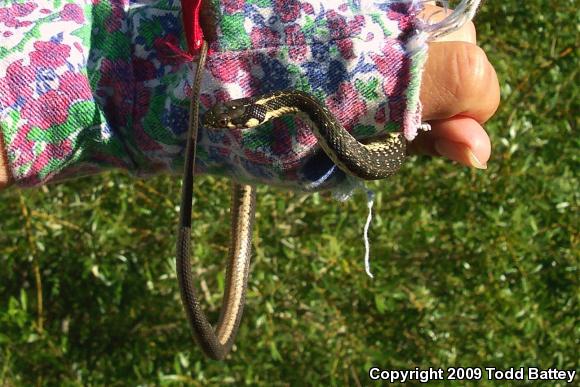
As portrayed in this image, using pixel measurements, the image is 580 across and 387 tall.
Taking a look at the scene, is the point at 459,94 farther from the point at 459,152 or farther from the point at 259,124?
the point at 259,124

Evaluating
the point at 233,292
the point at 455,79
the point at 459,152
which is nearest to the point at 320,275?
the point at 233,292

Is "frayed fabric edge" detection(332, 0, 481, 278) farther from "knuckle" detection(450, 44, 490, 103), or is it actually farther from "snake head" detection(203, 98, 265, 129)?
"snake head" detection(203, 98, 265, 129)

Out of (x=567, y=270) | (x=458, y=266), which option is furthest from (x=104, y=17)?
(x=567, y=270)

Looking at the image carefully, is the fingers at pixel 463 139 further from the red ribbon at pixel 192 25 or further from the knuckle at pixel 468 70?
the red ribbon at pixel 192 25

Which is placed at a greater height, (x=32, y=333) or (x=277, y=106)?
(x=277, y=106)

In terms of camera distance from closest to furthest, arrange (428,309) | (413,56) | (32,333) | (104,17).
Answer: (413,56) < (104,17) < (32,333) < (428,309)

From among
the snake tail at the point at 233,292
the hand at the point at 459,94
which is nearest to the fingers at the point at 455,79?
the hand at the point at 459,94

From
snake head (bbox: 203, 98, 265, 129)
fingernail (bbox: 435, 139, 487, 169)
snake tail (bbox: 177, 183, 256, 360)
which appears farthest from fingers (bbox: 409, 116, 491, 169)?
snake tail (bbox: 177, 183, 256, 360)

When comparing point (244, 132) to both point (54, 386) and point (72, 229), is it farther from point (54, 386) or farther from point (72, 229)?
point (54, 386)
